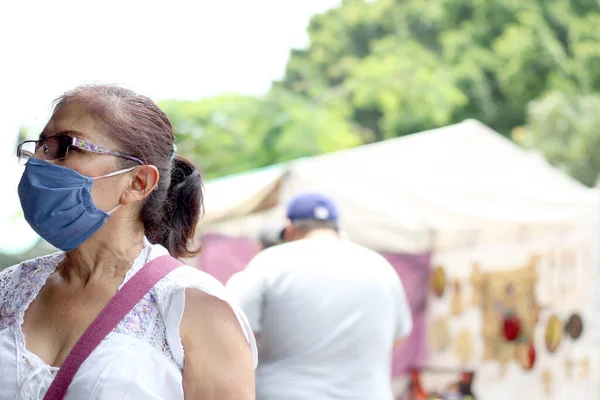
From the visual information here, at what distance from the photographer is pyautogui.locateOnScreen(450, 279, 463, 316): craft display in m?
6.36

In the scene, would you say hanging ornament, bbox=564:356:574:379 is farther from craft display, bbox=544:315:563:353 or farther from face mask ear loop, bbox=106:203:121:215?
face mask ear loop, bbox=106:203:121:215

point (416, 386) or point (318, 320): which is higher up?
point (318, 320)

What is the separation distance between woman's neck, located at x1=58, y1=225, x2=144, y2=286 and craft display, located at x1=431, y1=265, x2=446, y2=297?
442cm

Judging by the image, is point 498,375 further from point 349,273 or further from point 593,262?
point 349,273

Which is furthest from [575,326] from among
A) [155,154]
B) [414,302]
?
[155,154]

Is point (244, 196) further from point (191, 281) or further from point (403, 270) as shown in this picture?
point (191, 281)

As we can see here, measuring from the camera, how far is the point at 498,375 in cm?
619

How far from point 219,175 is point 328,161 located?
1038cm

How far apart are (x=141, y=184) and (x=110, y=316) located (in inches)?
12.9

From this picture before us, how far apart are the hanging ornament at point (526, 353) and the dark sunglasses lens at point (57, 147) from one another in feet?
14.4

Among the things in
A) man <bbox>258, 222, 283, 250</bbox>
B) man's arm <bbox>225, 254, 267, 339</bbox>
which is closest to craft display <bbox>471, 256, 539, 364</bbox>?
man <bbox>258, 222, 283, 250</bbox>

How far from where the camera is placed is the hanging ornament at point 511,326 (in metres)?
6.01

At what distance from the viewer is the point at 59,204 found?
209cm

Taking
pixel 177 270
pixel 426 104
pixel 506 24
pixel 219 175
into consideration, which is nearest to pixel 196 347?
pixel 177 270
